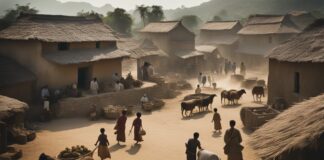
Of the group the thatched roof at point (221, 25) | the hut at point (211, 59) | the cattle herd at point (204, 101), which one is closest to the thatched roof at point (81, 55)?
the cattle herd at point (204, 101)

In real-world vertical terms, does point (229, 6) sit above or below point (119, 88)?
above

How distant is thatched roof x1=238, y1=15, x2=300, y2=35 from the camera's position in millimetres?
45812

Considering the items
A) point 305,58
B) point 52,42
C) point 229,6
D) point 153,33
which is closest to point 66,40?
point 52,42

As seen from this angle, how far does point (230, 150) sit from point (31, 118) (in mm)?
13070

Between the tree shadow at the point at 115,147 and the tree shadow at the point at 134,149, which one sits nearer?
the tree shadow at the point at 134,149

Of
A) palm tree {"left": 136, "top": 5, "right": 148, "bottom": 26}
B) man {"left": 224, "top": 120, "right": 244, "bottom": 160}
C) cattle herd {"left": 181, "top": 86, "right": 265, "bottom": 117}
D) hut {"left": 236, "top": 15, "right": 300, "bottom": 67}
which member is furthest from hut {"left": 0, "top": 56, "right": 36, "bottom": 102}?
palm tree {"left": 136, "top": 5, "right": 148, "bottom": 26}

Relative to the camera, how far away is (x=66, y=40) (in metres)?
23.6

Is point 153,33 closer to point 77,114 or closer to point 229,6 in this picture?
point 77,114

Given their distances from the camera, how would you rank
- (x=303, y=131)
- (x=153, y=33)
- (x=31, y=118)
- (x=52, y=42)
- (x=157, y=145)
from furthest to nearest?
(x=153, y=33)
(x=52, y=42)
(x=31, y=118)
(x=157, y=145)
(x=303, y=131)

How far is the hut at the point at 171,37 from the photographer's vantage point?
4300cm

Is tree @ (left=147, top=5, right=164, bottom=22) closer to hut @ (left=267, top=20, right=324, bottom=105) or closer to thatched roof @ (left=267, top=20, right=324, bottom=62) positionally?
hut @ (left=267, top=20, right=324, bottom=105)

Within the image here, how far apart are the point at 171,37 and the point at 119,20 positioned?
2840 centimetres

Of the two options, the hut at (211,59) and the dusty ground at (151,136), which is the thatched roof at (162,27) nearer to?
the hut at (211,59)

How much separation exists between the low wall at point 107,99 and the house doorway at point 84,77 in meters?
2.53
